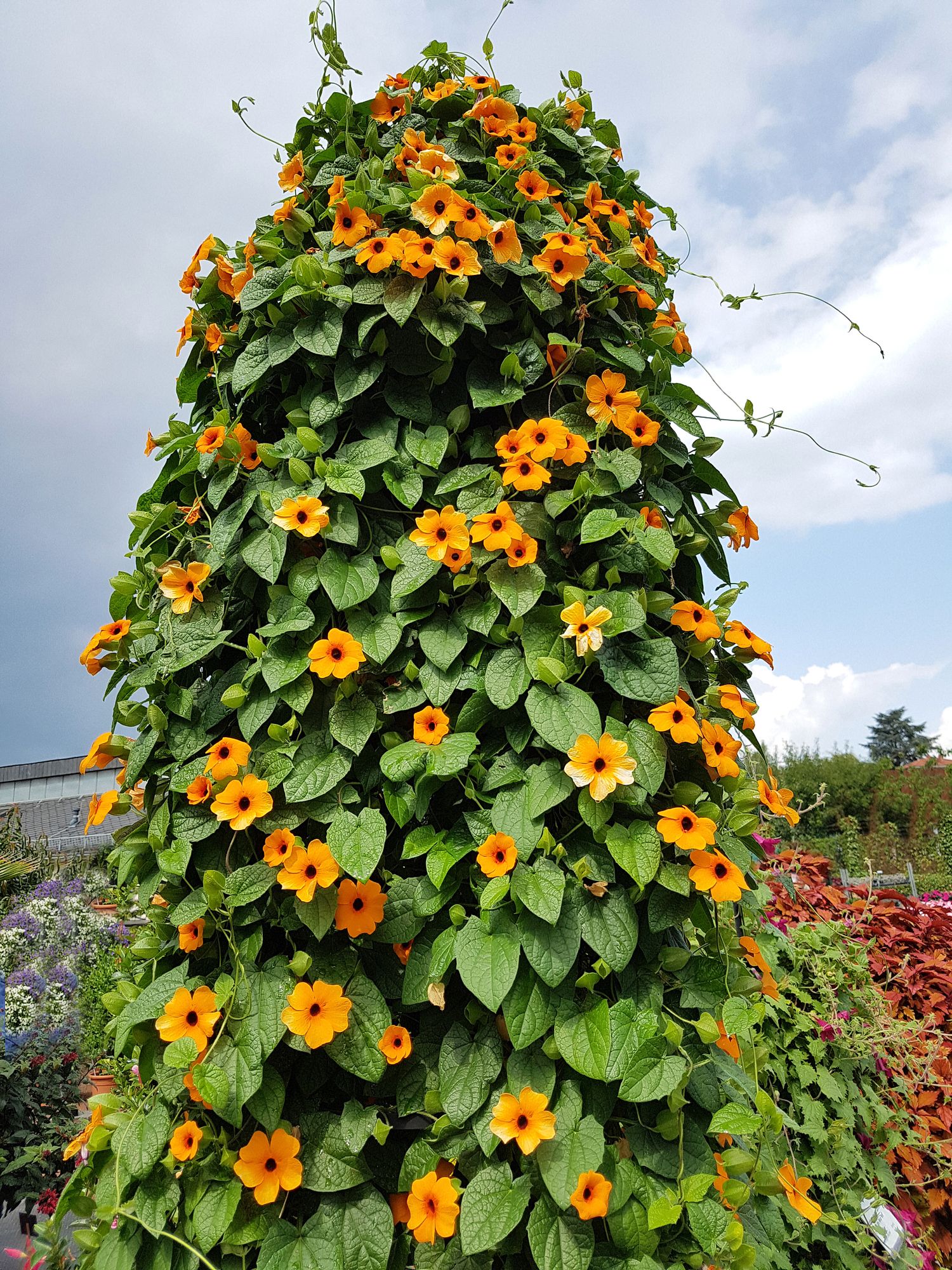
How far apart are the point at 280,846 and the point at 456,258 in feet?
3.09

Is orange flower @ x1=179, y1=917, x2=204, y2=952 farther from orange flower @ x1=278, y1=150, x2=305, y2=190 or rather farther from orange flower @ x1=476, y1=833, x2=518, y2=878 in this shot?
orange flower @ x1=278, y1=150, x2=305, y2=190

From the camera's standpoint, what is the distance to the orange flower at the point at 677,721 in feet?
3.84

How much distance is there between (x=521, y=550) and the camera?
1.24 meters

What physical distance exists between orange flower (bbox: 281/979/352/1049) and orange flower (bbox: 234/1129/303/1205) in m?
0.16

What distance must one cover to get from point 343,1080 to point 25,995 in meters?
4.35

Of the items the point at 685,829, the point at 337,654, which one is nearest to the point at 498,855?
the point at 685,829

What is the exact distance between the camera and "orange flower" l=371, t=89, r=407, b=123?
1589 millimetres

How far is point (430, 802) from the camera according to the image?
4.17ft

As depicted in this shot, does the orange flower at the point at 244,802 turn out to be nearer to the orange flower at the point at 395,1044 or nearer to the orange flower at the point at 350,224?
the orange flower at the point at 395,1044

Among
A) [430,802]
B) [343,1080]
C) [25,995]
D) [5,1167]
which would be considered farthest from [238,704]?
[25,995]

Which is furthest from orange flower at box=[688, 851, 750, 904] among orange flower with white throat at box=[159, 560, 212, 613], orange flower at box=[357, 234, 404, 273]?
orange flower at box=[357, 234, 404, 273]

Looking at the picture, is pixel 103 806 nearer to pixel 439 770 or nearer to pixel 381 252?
pixel 439 770

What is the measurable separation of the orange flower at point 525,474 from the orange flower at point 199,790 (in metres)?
0.64

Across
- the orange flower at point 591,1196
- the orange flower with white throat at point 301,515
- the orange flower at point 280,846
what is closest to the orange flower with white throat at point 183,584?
the orange flower with white throat at point 301,515
